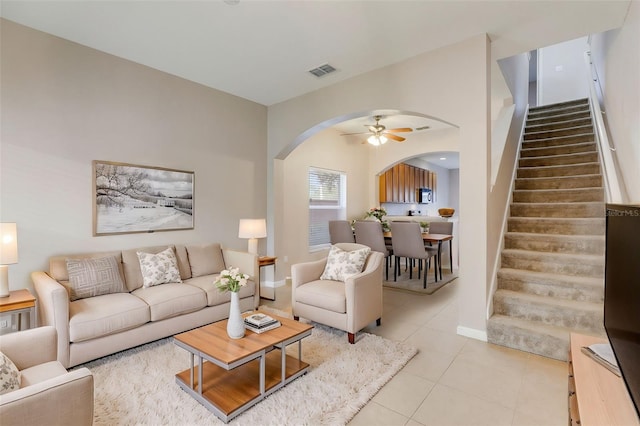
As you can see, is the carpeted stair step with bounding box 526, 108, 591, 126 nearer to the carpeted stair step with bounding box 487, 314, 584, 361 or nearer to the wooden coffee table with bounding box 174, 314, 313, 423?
the carpeted stair step with bounding box 487, 314, 584, 361

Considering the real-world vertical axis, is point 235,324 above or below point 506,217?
below

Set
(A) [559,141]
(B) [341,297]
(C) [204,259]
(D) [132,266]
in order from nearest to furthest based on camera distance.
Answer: (B) [341,297], (D) [132,266], (C) [204,259], (A) [559,141]

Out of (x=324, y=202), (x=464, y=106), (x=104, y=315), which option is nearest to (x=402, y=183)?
(x=324, y=202)

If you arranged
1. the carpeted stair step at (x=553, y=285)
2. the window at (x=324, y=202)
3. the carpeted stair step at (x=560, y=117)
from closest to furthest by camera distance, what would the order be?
the carpeted stair step at (x=553, y=285) → the carpeted stair step at (x=560, y=117) → the window at (x=324, y=202)

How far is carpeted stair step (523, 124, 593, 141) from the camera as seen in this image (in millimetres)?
4871

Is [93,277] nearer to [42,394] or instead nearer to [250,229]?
[250,229]

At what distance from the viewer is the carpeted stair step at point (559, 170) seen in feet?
13.6

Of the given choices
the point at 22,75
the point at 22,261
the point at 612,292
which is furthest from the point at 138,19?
the point at 612,292

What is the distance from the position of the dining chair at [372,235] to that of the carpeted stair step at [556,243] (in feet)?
6.09

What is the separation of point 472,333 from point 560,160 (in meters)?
3.18

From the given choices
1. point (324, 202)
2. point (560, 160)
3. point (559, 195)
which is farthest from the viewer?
point (324, 202)

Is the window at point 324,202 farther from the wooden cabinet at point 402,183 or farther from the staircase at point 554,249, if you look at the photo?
the staircase at point 554,249

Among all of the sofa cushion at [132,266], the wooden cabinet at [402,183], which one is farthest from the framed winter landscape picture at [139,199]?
the wooden cabinet at [402,183]

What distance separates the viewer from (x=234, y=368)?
221 centimetres
